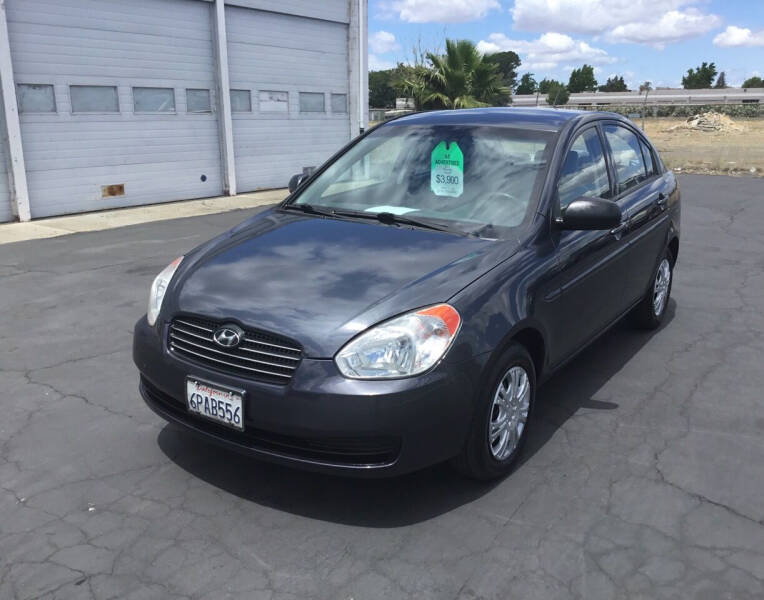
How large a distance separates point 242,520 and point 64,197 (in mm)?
10480

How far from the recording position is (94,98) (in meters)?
12.2

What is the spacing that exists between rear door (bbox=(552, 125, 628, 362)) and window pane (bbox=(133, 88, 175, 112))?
409 inches

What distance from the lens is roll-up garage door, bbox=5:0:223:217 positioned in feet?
37.5

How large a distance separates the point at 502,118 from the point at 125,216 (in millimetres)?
9191

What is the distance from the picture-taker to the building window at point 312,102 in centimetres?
1623

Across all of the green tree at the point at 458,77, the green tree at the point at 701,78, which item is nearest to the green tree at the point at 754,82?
the green tree at the point at 701,78

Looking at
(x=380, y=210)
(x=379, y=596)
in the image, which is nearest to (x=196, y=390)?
(x=379, y=596)

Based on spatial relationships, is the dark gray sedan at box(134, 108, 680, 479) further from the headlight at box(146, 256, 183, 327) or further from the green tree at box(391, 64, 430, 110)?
the green tree at box(391, 64, 430, 110)

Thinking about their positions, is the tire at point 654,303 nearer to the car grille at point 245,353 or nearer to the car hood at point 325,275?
the car hood at point 325,275

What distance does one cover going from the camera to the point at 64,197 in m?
12.0

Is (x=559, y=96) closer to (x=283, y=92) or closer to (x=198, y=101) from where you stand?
(x=283, y=92)

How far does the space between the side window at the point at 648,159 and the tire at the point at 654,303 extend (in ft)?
2.07

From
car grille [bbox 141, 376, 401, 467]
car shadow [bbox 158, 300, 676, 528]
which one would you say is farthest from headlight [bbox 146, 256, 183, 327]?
car grille [bbox 141, 376, 401, 467]

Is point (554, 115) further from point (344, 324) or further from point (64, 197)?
point (64, 197)
